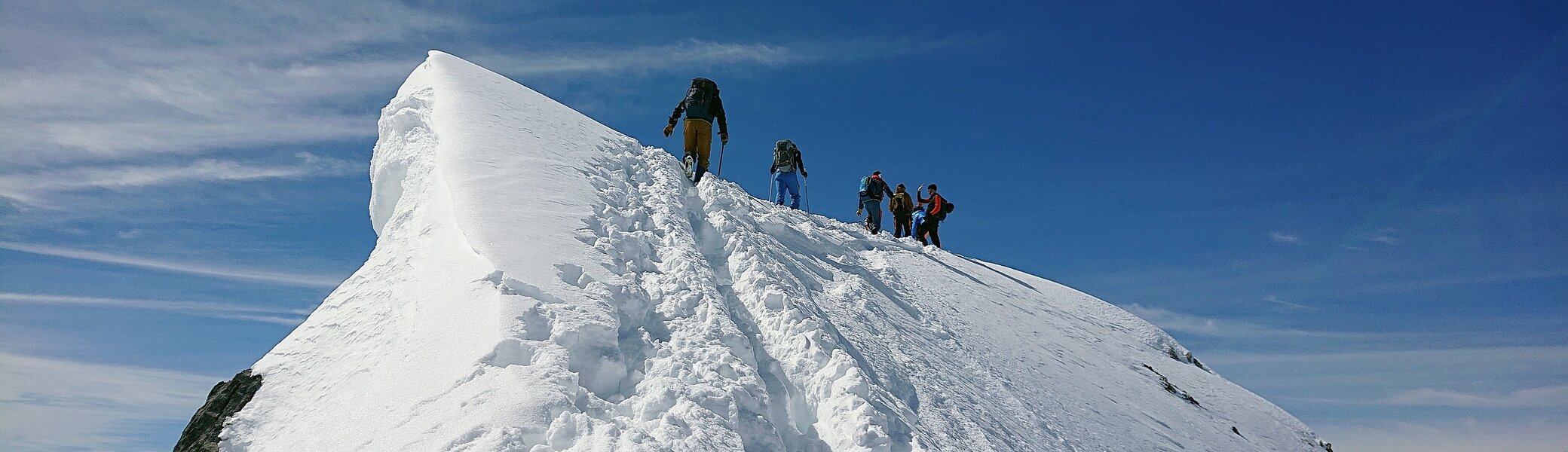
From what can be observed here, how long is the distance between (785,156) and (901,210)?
3516 millimetres

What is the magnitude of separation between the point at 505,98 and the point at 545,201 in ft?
13.2

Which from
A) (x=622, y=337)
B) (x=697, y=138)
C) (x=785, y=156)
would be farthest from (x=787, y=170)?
(x=622, y=337)

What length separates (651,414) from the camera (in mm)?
5316

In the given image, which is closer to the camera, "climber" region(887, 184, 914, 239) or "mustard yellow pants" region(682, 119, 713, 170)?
"mustard yellow pants" region(682, 119, 713, 170)

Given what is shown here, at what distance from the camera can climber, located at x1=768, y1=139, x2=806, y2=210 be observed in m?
17.4

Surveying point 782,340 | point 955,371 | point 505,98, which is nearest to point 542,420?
point 782,340

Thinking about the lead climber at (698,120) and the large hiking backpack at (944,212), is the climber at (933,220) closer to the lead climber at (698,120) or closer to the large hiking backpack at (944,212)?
the large hiking backpack at (944,212)

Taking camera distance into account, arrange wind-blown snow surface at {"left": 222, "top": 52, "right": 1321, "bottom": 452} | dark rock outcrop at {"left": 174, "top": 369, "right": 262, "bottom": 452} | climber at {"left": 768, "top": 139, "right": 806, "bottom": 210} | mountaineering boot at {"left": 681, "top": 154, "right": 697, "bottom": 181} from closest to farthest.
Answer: wind-blown snow surface at {"left": 222, "top": 52, "right": 1321, "bottom": 452} → dark rock outcrop at {"left": 174, "top": 369, "right": 262, "bottom": 452} → mountaineering boot at {"left": 681, "top": 154, "right": 697, "bottom": 181} → climber at {"left": 768, "top": 139, "right": 806, "bottom": 210}

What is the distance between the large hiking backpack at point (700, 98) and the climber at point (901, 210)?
24.2 feet

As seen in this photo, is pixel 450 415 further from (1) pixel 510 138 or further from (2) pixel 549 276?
(1) pixel 510 138

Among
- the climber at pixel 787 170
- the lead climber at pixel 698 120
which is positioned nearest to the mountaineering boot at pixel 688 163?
the lead climber at pixel 698 120

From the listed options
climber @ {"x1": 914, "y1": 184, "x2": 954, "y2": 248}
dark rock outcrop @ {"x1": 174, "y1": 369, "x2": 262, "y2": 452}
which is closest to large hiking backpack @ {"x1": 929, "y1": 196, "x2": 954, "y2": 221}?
climber @ {"x1": 914, "y1": 184, "x2": 954, "y2": 248}

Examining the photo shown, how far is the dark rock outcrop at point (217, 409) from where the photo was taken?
5852mm

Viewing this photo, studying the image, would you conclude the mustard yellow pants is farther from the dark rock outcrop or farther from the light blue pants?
the dark rock outcrop
